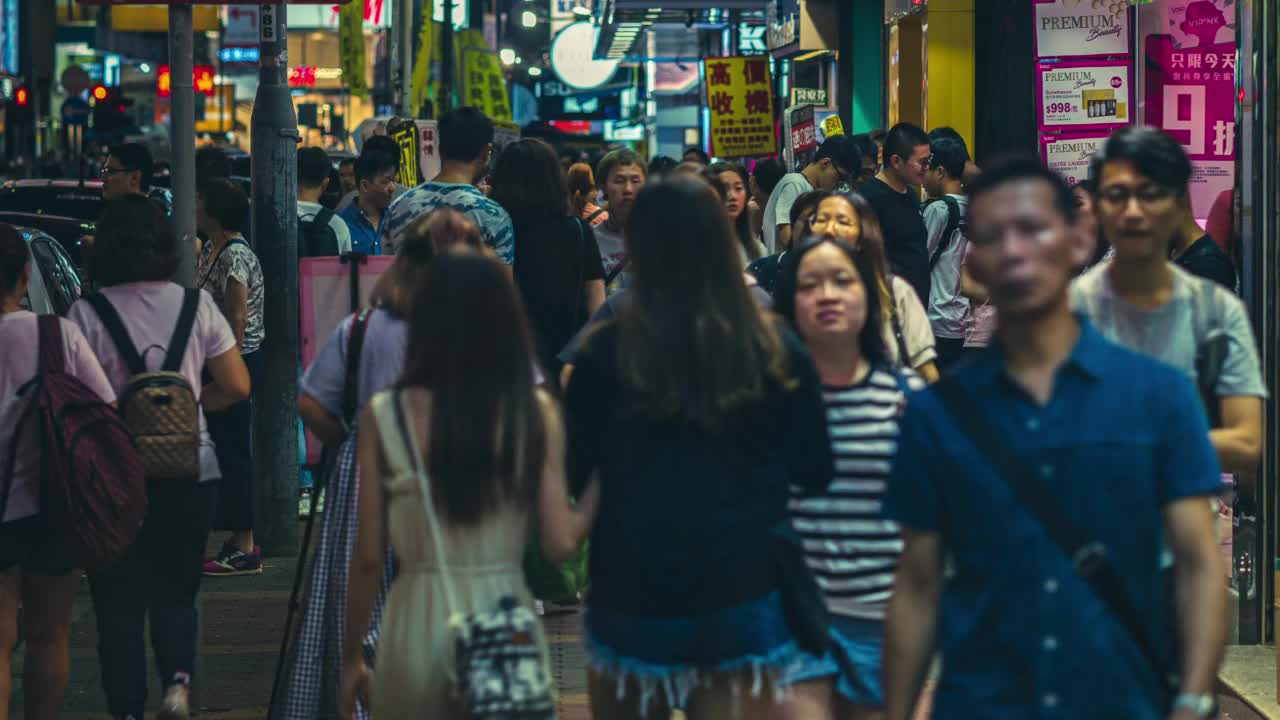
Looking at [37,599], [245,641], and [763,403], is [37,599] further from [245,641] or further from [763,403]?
[763,403]

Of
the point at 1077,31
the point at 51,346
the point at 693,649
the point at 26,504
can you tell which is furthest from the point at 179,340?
the point at 1077,31

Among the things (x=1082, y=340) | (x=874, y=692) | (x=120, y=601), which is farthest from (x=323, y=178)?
(x=1082, y=340)

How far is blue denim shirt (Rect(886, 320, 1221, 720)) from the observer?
11.2 feet

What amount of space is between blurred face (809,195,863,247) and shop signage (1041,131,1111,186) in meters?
5.92

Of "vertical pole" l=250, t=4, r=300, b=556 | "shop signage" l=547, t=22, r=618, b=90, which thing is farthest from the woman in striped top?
"shop signage" l=547, t=22, r=618, b=90

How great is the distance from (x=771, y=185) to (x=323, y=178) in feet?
12.0

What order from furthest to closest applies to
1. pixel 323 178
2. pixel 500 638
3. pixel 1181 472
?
pixel 323 178, pixel 500 638, pixel 1181 472

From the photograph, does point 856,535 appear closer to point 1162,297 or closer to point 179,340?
point 1162,297

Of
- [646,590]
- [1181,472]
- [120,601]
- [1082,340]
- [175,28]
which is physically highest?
[175,28]

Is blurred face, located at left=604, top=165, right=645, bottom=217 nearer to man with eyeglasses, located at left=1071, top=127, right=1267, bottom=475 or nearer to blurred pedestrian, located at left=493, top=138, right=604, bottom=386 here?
blurred pedestrian, located at left=493, top=138, right=604, bottom=386

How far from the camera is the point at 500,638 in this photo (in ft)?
13.5

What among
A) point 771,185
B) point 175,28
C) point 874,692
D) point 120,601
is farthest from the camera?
point 771,185

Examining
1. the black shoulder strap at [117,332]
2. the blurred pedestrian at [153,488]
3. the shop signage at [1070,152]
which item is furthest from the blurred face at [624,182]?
the black shoulder strap at [117,332]

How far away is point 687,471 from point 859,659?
100 centimetres
